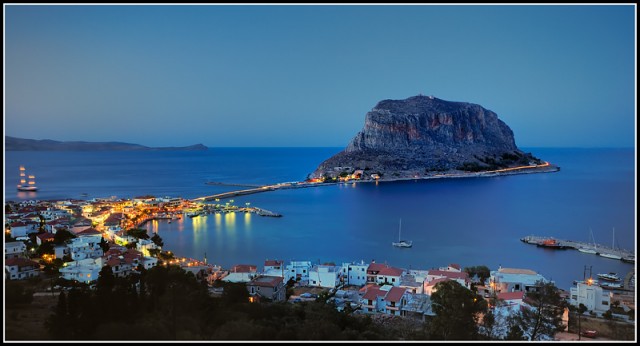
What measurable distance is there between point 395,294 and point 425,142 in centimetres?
3901

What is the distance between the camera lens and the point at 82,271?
801 centimetres

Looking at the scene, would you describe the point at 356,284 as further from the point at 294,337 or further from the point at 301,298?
the point at 294,337

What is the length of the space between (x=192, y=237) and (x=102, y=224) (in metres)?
3.06

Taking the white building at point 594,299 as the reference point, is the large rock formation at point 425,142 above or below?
above

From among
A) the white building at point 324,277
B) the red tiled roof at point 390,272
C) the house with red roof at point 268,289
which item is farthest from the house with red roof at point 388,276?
the house with red roof at point 268,289

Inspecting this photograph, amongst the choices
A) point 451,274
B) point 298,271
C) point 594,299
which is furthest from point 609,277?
point 298,271

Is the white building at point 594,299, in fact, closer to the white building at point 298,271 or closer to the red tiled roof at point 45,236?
the white building at point 298,271

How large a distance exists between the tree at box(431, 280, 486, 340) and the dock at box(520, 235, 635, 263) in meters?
9.08

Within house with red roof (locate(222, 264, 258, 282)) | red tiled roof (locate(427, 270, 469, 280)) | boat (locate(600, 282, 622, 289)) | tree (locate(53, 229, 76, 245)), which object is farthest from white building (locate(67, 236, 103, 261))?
boat (locate(600, 282, 622, 289))

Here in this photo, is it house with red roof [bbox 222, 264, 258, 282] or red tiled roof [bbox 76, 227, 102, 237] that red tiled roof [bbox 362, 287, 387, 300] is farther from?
red tiled roof [bbox 76, 227, 102, 237]

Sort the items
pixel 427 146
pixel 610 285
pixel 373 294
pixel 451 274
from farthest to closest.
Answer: pixel 427 146, pixel 610 285, pixel 451 274, pixel 373 294

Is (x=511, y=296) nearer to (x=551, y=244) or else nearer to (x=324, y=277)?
(x=324, y=277)

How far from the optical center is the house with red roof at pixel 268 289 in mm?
7352

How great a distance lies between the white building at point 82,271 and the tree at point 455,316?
5.97m
